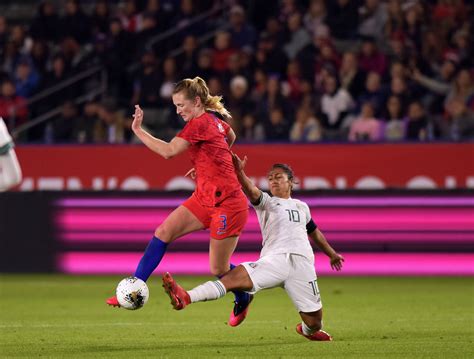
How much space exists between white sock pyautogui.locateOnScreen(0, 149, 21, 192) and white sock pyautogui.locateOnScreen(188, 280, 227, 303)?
2152 millimetres

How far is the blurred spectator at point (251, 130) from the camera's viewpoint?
18.0m

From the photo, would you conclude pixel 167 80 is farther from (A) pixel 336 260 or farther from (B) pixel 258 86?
(A) pixel 336 260

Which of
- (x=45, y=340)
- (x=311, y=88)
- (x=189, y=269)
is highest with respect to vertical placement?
(x=311, y=88)

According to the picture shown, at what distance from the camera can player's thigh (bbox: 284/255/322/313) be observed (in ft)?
31.0

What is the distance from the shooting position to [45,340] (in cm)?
978

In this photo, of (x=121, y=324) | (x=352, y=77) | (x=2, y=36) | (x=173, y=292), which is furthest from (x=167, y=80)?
(x=173, y=292)

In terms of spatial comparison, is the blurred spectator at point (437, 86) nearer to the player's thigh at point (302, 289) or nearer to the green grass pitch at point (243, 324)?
the green grass pitch at point (243, 324)

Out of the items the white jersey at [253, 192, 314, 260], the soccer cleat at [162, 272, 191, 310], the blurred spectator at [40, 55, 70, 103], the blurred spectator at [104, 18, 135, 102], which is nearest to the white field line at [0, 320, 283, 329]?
the white jersey at [253, 192, 314, 260]

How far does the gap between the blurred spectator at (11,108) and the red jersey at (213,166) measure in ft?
36.4

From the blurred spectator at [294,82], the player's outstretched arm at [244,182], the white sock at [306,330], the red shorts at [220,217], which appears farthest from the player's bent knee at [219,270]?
the blurred spectator at [294,82]

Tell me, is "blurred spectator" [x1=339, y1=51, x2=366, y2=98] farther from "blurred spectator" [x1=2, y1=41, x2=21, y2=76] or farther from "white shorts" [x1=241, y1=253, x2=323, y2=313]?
"white shorts" [x1=241, y1=253, x2=323, y2=313]

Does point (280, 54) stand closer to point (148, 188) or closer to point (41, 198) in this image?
point (148, 188)

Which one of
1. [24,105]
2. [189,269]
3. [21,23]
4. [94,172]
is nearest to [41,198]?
[94,172]

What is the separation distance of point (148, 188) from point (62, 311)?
229 inches
